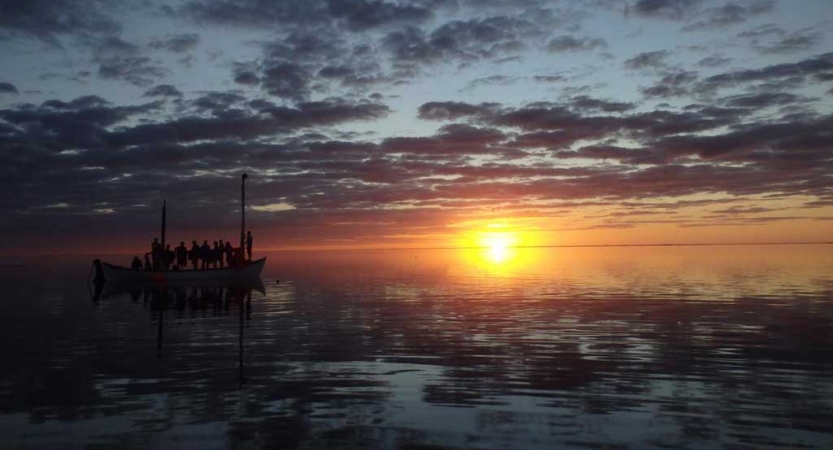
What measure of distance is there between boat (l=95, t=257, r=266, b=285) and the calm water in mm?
17625

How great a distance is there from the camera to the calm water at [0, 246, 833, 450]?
10828mm

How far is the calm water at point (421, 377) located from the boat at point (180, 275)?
17.6 metres

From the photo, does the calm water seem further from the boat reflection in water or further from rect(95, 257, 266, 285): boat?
rect(95, 257, 266, 285): boat

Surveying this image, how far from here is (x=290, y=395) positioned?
1369 cm

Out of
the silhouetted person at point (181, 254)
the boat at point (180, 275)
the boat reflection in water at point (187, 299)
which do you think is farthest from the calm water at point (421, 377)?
the silhouetted person at point (181, 254)

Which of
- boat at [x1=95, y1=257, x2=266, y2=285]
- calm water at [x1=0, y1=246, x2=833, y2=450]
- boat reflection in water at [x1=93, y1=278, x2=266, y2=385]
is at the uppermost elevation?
boat at [x1=95, y1=257, x2=266, y2=285]

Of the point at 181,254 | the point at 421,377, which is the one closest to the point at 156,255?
the point at 181,254

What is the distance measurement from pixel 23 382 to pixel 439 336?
1287 centimetres

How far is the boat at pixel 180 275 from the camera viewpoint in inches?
1965

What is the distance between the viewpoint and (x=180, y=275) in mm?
49812

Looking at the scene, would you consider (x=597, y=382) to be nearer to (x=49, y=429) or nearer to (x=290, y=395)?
(x=290, y=395)

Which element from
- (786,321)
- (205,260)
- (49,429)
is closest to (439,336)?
(49,429)

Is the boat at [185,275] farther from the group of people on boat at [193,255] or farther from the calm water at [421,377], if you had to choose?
the calm water at [421,377]

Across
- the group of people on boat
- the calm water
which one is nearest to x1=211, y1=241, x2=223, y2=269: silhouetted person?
the group of people on boat
